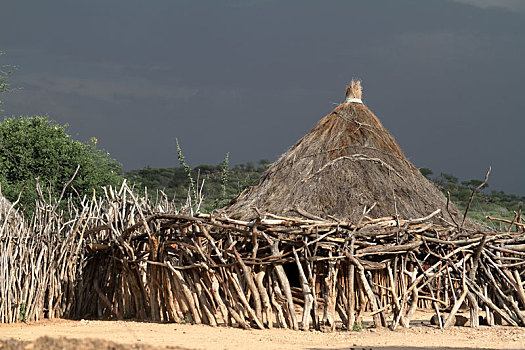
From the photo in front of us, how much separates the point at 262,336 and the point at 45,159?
1193cm

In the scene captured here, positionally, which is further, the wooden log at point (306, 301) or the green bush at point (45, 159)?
the green bush at point (45, 159)

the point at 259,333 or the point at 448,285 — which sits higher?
the point at 448,285

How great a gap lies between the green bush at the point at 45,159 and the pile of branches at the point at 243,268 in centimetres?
849

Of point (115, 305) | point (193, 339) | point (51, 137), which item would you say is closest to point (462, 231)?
point (193, 339)

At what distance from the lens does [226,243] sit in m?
8.06

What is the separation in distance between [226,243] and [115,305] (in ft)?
6.91

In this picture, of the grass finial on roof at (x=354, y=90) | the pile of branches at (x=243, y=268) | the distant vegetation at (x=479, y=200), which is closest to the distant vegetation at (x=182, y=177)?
the distant vegetation at (x=479, y=200)

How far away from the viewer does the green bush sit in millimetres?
17719

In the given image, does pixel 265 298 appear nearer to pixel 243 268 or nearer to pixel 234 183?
pixel 243 268

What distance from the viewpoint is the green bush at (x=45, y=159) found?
17719 millimetres

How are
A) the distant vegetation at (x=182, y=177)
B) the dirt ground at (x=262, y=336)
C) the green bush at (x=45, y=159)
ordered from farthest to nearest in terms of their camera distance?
the distant vegetation at (x=182, y=177)
the green bush at (x=45, y=159)
the dirt ground at (x=262, y=336)

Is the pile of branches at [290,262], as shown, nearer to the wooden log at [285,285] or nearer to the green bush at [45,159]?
the wooden log at [285,285]

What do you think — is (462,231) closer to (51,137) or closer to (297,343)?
(297,343)

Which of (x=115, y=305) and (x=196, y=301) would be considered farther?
(x=115, y=305)
